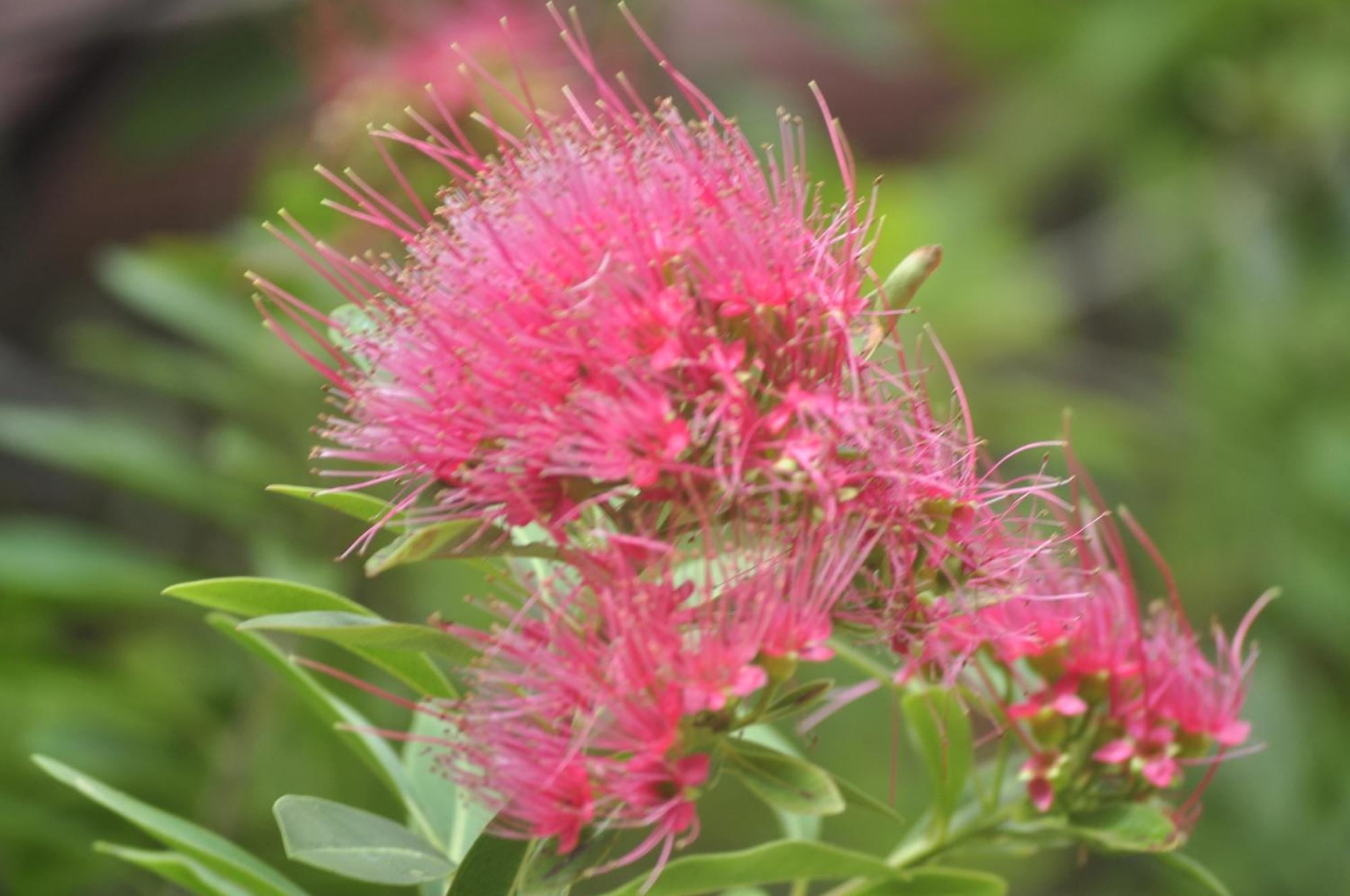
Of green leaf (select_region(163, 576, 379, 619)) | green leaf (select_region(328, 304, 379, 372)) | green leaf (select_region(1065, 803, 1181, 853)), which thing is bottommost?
green leaf (select_region(1065, 803, 1181, 853))

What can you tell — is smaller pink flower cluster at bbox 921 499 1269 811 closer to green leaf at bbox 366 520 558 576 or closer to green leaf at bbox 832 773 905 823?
green leaf at bbox 832 773 905 823

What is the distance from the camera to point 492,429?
73 cm

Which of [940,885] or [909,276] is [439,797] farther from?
[909,276]

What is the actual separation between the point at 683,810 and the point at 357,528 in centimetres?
99

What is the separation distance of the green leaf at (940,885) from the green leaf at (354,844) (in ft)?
0.80

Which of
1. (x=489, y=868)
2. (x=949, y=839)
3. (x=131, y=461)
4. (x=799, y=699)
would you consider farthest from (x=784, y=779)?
(x=131, y=461)

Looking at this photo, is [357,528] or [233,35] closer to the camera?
[357,528]

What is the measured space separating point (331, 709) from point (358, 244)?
0.95 metres

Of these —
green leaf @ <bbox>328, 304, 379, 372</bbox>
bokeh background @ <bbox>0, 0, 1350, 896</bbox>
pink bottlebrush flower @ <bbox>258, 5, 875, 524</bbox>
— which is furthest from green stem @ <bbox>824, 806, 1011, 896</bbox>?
bokeh background @ <bbox>0, 0, 1350, 896</bbox>

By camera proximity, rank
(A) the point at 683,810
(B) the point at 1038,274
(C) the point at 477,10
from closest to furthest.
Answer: (A) the point at 683,810
(C) the point at 477,10
(B) the point at 1038,274

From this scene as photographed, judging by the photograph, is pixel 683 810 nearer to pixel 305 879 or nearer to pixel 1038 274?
pixel 305 879

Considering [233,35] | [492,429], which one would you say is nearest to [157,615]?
[233,35]

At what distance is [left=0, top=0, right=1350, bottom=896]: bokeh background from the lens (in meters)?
1.63

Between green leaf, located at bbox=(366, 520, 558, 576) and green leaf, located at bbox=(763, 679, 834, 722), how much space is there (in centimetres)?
14
